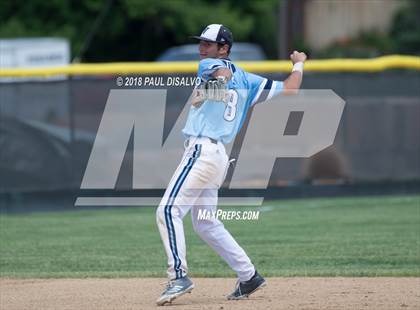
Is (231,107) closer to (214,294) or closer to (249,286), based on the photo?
(249,286)

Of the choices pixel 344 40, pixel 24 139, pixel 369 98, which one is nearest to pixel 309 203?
pixel 369 98

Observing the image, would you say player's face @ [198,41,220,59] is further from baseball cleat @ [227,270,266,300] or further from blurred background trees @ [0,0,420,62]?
blurred background trees @ [0,0,420,62]

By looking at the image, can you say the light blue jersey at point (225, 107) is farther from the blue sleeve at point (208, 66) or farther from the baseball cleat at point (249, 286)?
the baseball cleat at point (249, 286)

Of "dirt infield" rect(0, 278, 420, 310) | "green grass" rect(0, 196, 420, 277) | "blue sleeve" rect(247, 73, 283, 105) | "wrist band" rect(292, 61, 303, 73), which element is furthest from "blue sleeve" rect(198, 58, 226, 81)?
"green grass" rect(0, 196, 420, 277)

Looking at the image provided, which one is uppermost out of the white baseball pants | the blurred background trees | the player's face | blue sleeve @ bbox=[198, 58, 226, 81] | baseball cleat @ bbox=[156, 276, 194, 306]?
the player's face

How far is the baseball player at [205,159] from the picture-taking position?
25.0 ft

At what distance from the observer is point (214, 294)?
328 inches

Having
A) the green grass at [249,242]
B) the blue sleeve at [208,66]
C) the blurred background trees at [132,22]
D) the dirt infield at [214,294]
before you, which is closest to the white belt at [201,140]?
the blue sleeve at [208,66]

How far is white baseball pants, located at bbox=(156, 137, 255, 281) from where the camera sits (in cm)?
762

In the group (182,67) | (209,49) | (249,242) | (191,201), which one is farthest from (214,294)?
(182,67)

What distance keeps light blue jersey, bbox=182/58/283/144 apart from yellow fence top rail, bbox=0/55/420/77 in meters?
7.59

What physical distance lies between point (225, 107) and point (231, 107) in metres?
0.05

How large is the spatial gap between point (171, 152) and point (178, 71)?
49.9 inches

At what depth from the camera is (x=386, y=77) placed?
16.1 metres
